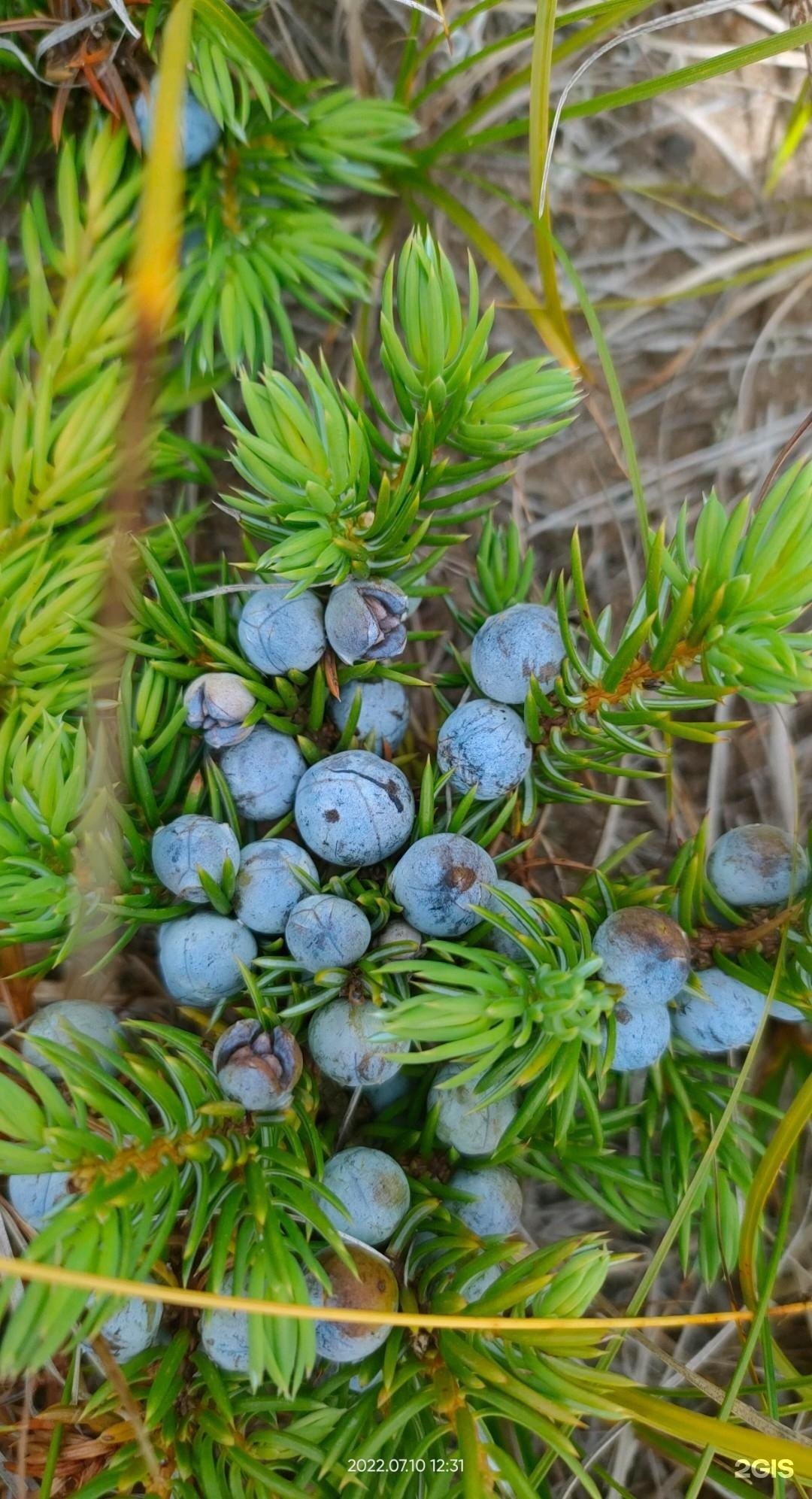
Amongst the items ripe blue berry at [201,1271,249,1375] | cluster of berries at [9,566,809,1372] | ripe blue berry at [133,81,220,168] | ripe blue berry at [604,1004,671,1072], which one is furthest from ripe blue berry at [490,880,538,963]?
ripe blue berry at [133,81,220,168]

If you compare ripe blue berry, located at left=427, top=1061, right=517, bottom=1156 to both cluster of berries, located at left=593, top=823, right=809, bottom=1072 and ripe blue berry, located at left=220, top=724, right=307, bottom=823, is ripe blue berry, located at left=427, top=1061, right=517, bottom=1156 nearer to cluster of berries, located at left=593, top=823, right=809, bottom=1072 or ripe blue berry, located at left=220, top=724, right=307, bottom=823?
cluster of berries, located at left=593, top=823, right=809, bottom=1072

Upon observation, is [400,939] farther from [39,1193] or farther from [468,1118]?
[39,1193]

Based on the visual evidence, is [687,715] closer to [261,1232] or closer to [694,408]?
[694,408]

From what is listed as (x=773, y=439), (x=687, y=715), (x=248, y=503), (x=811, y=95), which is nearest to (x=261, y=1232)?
(x=248, y=503)

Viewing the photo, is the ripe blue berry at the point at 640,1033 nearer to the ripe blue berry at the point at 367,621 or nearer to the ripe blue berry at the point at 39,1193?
the ripe blue berry at the point at 367,621

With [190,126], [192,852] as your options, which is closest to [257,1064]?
[192,852]

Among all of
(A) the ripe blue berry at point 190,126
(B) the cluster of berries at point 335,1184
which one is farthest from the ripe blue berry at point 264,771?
(A) the ripe blue berry at point 190,126

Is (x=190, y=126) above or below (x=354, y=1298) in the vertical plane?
above
